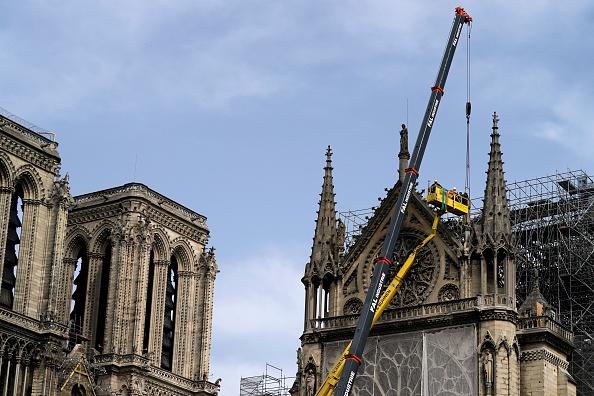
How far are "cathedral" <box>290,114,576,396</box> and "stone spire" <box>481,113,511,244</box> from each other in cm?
4

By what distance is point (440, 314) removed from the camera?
55219 millimetres

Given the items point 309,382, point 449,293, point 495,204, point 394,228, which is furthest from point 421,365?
point 495,204

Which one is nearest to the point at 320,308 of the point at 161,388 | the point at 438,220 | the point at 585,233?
the point at 438,220

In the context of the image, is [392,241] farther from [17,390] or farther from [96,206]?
[96,206]

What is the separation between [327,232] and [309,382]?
6937 mm

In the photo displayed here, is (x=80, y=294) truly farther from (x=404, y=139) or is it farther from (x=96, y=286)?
(x=404, y=139)

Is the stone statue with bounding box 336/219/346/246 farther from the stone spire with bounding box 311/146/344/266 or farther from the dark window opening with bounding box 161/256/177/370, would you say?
the dark window opening with bounding box 161/256/177/370

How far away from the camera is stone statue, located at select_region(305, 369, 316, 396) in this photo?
188 ft

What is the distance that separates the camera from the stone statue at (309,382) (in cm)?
5719

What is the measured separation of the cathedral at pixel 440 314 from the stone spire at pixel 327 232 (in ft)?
0.18

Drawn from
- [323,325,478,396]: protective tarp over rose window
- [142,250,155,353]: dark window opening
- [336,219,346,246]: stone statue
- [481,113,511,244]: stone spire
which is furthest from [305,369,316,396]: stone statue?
[142,250,155,353]: dark window opening

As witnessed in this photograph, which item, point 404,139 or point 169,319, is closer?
point 404,139

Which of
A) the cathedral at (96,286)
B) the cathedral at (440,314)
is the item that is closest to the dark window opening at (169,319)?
the cathedral at (96,286)

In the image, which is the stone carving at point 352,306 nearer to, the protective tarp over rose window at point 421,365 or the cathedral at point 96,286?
the protective tarp over rose window at point 421,365
